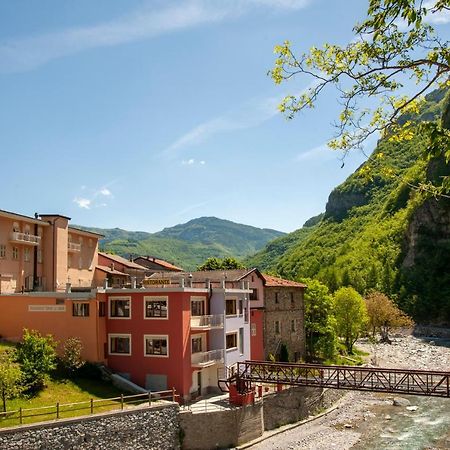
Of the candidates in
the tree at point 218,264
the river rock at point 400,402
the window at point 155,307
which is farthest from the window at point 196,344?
the tree at point 218,264

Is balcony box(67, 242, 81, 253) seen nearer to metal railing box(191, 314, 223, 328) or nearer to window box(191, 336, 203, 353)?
metal railing box(191, 314, 223, 328)

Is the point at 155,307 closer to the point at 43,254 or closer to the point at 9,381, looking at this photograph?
the point at 9,381

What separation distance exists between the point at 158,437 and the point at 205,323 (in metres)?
9.68

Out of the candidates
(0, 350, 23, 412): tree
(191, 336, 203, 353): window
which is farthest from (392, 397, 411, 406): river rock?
(0, 350, 23, 412): tree

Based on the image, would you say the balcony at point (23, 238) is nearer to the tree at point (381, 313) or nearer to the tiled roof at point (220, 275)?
the tiled roof at point (220, 275)

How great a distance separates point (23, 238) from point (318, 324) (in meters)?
31.9

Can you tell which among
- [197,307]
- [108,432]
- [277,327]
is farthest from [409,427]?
[108,432]

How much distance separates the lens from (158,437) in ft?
100

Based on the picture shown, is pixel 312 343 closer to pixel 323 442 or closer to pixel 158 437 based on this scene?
pixel 323 442

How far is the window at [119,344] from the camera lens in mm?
37250

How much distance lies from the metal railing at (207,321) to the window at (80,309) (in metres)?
7.69

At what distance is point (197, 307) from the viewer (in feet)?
127

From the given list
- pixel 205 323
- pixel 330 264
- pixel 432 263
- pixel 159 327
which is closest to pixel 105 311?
pixel 159 327

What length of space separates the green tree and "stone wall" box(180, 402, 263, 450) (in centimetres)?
2281
